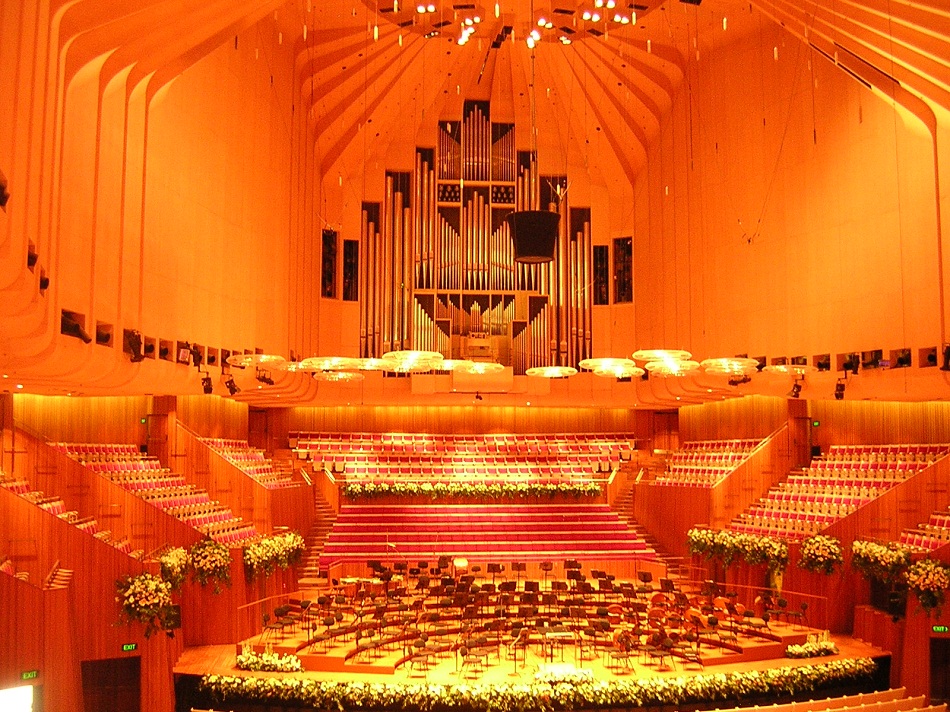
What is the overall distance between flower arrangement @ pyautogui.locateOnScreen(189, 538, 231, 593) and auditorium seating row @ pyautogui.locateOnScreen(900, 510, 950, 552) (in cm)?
835

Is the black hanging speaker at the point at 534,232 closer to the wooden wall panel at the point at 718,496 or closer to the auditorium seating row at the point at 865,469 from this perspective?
the wooden wall panel at the point at 718,496

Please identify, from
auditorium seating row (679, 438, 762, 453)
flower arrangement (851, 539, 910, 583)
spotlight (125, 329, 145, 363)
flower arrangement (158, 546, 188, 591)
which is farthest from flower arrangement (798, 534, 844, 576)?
spotlight (125, 329, 145, 363)

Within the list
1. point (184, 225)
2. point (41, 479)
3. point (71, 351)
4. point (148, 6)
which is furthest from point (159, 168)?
point (41, 479)

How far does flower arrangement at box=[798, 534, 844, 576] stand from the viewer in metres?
11.8

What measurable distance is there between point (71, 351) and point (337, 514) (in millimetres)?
8961

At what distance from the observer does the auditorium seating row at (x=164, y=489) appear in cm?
1241

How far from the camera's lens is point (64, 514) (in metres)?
10.7

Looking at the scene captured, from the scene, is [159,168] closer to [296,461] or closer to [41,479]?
[41,479]

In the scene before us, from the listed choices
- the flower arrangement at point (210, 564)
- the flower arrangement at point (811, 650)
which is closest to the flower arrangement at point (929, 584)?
the flower arrangement at point (811, 650)

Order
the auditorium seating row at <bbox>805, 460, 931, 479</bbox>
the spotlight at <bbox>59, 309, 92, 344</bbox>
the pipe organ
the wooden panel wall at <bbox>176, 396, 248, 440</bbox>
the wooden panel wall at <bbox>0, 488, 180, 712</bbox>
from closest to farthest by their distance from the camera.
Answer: the spotlight at <bbox>59, 309, 92, 344</bbox> < the wooden panel wall at <bbox>0, 488, 180, 712</bbox> < the auditorium seating row at <bbox>805, 460, 931, 479</bbox> < the wooden panel wall at <bbox>176, 396, 248, 440</bbox> < the pipe organ

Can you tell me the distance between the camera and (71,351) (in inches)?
318

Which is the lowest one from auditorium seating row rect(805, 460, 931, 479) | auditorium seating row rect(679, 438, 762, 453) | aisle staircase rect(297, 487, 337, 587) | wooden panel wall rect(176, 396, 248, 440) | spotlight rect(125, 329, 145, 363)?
aisle staircase rect(297, 487, 337, 587)

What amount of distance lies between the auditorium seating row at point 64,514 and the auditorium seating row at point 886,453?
10.6 meters

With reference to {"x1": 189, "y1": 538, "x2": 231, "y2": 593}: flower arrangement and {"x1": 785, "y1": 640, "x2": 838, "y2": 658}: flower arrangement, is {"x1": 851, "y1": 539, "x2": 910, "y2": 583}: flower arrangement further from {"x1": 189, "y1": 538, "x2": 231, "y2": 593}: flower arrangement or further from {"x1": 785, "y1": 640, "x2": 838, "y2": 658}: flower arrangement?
{"x1": 189, "y1": 538, "x2": 231, "y2": 593}: flower arrangement
